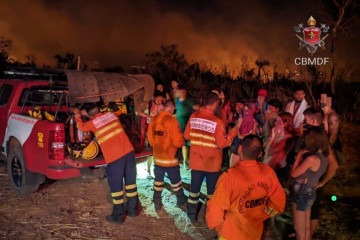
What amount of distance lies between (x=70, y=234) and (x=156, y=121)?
1.93 meters

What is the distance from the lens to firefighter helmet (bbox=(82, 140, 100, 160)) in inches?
248

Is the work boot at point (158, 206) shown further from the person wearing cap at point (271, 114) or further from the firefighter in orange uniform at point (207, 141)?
the person wearing cap at point (271, 114)

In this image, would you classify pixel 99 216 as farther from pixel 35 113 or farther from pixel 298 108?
pixel 298 108

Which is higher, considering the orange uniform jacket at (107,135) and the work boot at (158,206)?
the orange uniform jacket at (107,135)

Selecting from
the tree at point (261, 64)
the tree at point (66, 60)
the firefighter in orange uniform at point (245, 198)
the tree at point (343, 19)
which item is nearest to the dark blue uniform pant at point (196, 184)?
the firefighter in orange uniform at point (245, 198)

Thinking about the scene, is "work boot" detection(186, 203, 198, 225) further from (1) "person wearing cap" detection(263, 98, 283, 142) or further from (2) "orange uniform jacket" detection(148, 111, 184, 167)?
(1) "person wearing cap" detection(263, 98, 283, 142)

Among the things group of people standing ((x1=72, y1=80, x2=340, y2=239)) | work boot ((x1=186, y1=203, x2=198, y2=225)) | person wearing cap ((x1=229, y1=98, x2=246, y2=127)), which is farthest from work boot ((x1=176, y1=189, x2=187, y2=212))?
person wearing cap ((x1=229, y1=98, x2=246, y2=127))

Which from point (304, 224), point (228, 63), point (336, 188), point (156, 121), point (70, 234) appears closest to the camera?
point (304, 224)

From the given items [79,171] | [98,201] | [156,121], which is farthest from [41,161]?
[156,121]

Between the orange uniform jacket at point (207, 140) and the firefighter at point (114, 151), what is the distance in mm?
908

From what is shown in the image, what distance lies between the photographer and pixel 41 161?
612cm

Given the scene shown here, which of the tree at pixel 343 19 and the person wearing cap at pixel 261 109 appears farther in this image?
the tree at pixel 343 19

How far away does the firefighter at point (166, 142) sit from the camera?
5.79m

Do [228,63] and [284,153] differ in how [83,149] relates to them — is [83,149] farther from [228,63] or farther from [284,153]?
[228,63]
